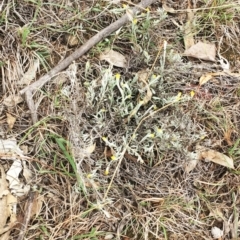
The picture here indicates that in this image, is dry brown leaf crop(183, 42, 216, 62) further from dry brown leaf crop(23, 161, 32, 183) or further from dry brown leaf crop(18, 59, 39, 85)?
dry brown leaf crop(23, 161, 32, 183)

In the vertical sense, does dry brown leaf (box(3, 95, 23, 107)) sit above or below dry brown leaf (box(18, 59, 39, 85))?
below

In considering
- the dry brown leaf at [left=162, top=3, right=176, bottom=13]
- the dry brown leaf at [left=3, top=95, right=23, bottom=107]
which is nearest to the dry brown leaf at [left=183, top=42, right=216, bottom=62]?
the dry brown leaf at [left=162, top=3, right=176, bottom=13]

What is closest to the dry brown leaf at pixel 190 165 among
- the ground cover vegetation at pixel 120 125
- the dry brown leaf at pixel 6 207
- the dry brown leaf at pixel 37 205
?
the ground cover vegetation at pixel 120 125

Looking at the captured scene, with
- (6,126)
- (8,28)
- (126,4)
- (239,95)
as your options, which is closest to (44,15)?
(8,28)

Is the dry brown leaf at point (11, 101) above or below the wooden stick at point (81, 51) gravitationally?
below

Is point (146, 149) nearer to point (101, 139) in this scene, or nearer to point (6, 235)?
point (101, 139)

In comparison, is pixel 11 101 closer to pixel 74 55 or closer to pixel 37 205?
pixel 74 55

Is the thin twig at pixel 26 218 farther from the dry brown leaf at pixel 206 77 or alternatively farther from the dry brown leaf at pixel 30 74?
the dry brown leaf at pixel 206 77
